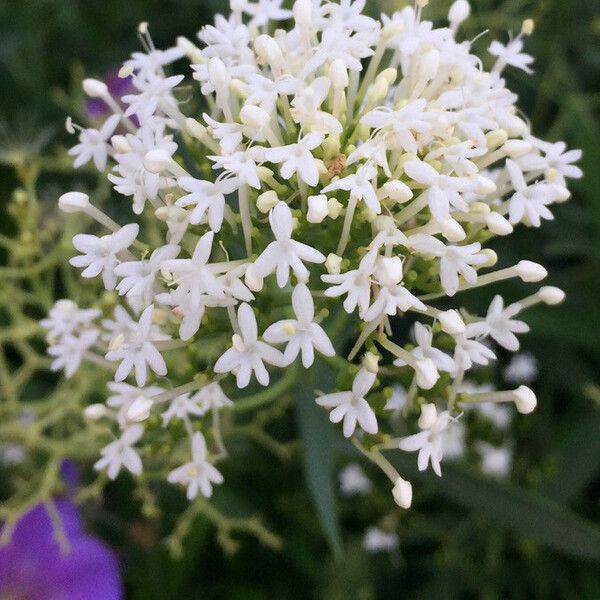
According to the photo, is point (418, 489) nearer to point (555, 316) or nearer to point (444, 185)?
point (555, 316)

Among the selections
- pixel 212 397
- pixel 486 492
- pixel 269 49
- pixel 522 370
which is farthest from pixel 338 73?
pixel 522 370

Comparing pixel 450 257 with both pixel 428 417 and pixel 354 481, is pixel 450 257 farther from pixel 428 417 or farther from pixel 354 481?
pixel 354 481

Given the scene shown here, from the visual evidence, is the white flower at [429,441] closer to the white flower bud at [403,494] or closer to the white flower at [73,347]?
the white flower bud at [403,494]

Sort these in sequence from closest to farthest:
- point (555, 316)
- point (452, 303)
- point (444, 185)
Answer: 1. point (444, 185)
2. point (555, 316)
3. point (452, 303)

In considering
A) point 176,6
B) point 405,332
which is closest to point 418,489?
point 405,332

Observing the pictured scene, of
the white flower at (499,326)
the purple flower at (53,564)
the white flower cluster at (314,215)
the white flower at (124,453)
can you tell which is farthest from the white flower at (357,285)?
the purple flower at (53,564)

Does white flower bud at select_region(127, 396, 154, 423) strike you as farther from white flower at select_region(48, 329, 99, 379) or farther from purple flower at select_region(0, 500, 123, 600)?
purple flower at select_region(0, 500, 123, 600)
